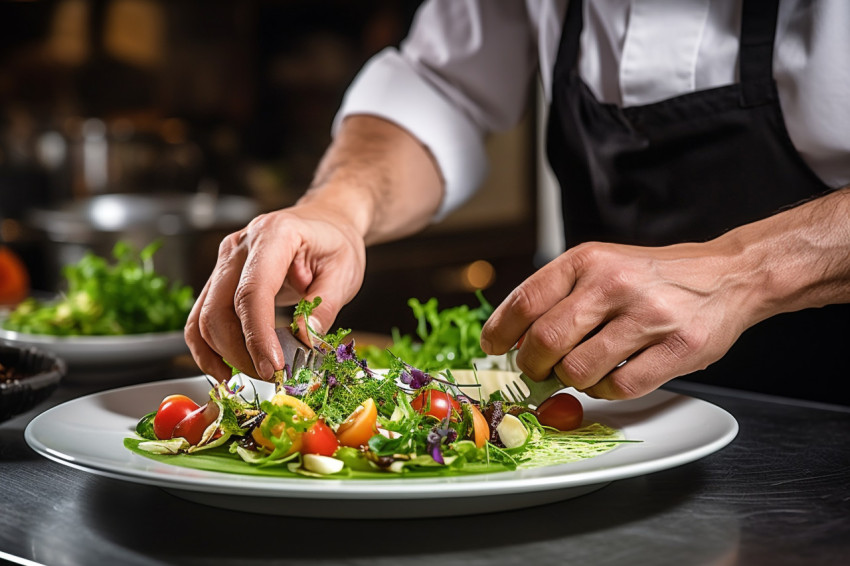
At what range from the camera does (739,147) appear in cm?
134

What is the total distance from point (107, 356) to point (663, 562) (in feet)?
3.26

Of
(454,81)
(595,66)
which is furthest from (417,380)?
(454,81)

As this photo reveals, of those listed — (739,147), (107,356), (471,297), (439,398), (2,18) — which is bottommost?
(471,297)

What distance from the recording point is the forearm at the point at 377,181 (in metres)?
1.42

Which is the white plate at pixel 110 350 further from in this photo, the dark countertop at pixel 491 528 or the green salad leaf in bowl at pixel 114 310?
the dark countertop at pixel 491 528

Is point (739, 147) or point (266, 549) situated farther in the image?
point (739, 147)

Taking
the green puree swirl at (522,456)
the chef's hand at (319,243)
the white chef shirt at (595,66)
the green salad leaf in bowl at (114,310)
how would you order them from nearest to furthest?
the green puree swirl at (522,456) → the chef's hand at (319,243) → the white chef shirt at (595,66) → the green salad leaf in bowl at (114,310)

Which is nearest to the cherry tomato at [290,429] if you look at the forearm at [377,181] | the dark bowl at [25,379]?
the dark bowl at [25,379]

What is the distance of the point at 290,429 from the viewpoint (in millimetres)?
827

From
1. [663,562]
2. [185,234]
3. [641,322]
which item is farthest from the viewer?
[185,234]

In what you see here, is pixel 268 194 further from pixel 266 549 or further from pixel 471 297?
pixel 266 549

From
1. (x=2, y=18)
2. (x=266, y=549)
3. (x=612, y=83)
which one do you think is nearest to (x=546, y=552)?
(x=266, y=549)

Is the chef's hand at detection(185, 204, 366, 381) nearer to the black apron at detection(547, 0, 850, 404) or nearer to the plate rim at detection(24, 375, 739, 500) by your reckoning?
the plate rim at detection(24, 375, 739, 500)

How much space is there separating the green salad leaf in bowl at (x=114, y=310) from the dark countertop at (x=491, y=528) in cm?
70
